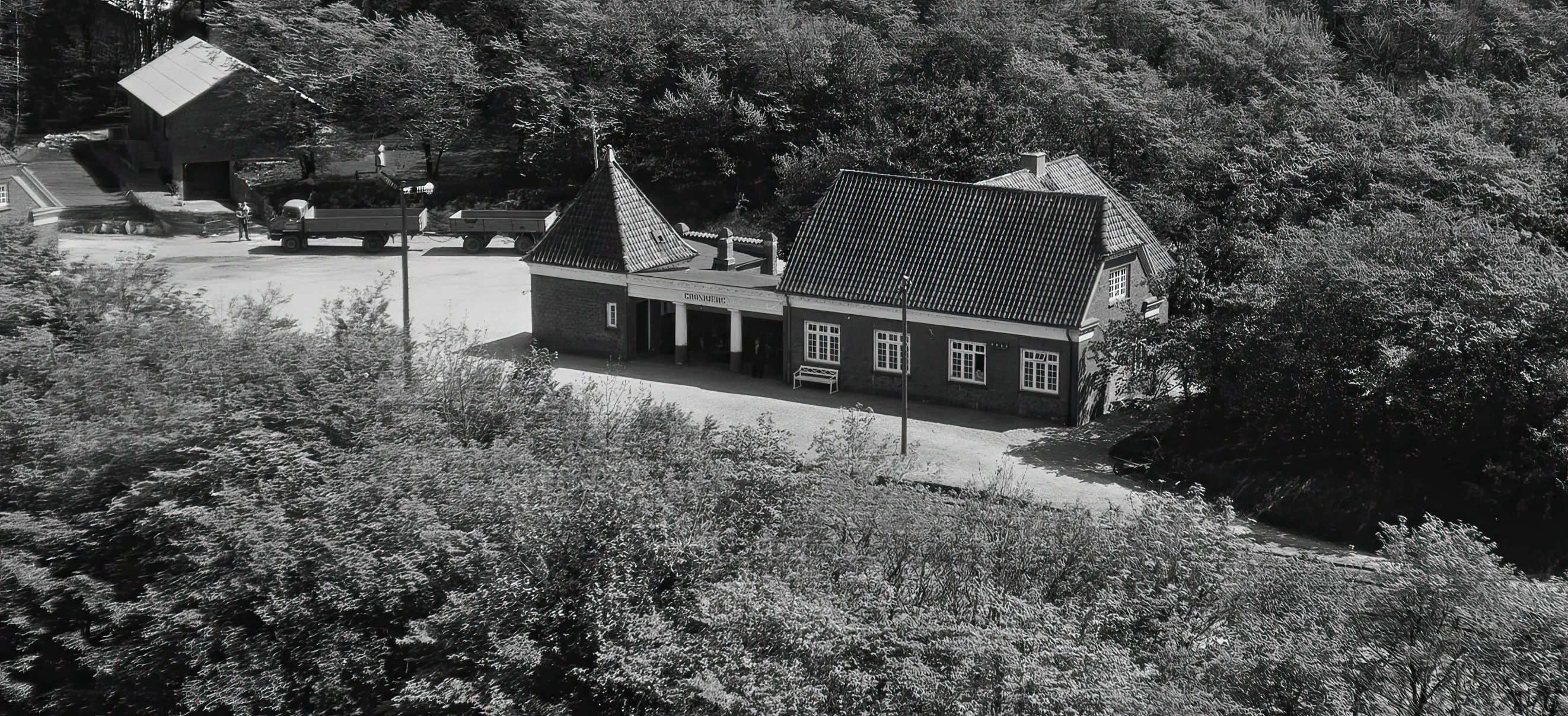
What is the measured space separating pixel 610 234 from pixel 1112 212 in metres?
12.6

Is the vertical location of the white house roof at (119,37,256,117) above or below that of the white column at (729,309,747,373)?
above

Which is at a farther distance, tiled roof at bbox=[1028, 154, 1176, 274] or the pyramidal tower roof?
the pyramidal tower roof

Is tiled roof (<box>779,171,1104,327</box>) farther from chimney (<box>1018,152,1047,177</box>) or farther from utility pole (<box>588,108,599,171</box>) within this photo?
utility pole (<box>588,108,599,171</box>)

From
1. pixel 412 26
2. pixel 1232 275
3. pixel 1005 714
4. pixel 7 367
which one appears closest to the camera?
pixel 1005 714

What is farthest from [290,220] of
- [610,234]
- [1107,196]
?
[1107,196]

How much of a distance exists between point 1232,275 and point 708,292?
12.5 m

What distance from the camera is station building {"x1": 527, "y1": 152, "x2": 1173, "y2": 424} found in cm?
3425

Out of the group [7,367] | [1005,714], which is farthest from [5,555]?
[1005,714]

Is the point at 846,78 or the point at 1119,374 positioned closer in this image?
the point at 1119,374

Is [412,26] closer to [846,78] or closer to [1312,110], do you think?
[846,78]

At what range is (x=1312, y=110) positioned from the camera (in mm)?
47938

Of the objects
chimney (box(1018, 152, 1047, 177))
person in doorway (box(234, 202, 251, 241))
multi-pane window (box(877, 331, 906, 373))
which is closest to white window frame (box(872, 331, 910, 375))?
multi-pane window (box(877, 331, 906, 373))

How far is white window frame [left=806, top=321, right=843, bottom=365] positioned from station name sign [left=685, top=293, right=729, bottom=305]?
2430 millimetres

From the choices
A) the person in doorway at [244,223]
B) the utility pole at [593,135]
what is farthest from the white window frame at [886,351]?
the person in doorway at [244,223]
